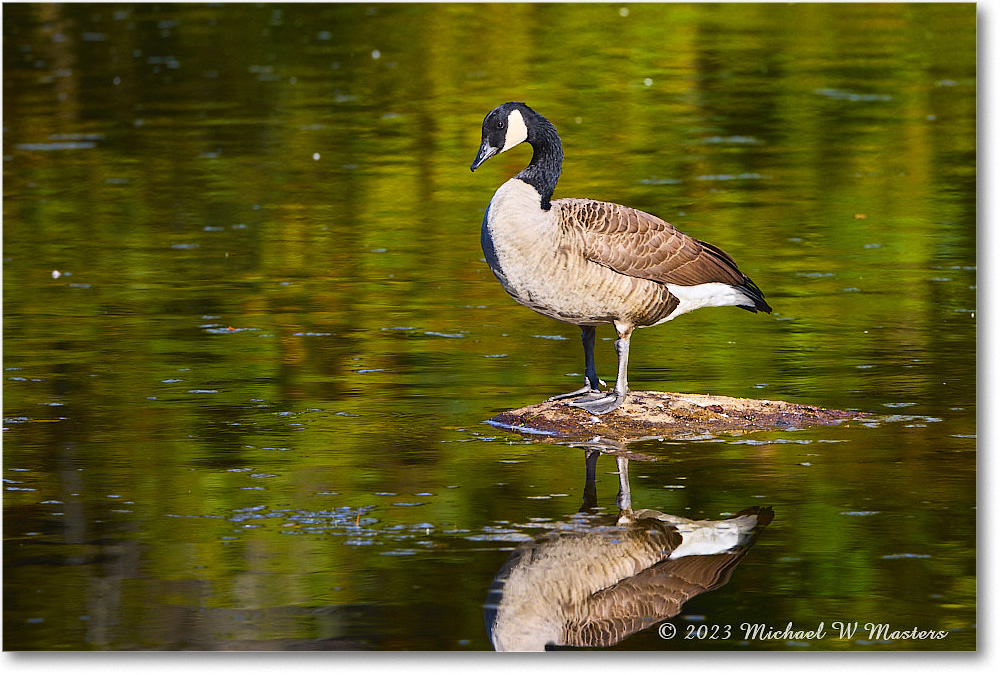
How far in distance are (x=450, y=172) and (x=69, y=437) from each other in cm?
747

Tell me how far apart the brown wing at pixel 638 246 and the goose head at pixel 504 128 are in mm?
424

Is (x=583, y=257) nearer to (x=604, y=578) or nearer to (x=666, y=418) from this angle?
(x=666, y=418)

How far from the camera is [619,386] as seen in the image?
9125 millimetres

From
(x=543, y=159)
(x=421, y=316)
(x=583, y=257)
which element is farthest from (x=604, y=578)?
(x=421, y=316)

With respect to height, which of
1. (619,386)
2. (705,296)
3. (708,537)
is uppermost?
(705,296)

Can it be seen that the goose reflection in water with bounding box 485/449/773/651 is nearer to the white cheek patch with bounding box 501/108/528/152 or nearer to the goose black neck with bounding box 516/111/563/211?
the goose black neck with bounding box 516/111/563/211

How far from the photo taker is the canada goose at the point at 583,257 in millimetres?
8805

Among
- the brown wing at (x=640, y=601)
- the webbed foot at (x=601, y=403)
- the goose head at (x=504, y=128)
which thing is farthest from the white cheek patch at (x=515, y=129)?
the brown wing at (x=640, y=601)

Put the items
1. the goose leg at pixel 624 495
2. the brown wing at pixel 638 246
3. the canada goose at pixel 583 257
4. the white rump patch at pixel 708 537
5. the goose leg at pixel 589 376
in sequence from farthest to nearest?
1. the goose leg at pixel 589 376
2. the brown wing at pixel 638 246
3. the canada goose at pixel 583 257
4. the goose leg at pixel 624 495
5. the white rump patch at pixel 708 537

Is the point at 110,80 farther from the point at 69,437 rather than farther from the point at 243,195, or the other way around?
the point at 69,437

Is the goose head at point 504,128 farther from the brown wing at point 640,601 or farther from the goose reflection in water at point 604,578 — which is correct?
the brown wing at point 640,601

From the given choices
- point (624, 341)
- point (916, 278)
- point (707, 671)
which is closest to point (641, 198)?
point (916, 278)

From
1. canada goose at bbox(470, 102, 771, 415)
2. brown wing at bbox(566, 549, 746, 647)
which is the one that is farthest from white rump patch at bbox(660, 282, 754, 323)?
brown wing at bbox(566, 549, 746, 647)

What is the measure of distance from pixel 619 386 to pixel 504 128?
153 centimetres
